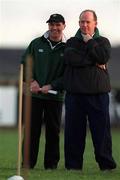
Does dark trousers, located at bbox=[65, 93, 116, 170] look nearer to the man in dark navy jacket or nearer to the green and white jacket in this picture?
the man in dark navy jacket

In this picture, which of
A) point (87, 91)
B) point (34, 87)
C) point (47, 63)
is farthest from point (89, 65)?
point (34, 87)

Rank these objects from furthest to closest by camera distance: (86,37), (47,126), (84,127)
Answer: (47,126), (84,127), (86,37)

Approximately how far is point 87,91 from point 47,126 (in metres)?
0.95

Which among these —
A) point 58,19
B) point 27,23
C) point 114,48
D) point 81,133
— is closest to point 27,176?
point 81,133

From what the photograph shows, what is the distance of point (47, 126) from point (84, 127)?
0.59 meters

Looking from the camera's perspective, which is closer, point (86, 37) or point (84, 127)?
point (86, 37)

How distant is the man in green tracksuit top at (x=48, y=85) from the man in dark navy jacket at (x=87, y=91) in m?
0.24

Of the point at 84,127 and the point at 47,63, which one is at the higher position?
the point at 47,63

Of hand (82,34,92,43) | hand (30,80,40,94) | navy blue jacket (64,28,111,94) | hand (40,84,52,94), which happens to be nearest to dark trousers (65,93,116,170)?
navy blue jacket (64,28,111,94)

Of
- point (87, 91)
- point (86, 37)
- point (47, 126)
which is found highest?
point (86, 37)

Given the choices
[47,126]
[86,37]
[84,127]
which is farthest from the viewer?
[47,126]

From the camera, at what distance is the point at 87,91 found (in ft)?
43.1

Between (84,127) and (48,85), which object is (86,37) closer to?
(48,85)

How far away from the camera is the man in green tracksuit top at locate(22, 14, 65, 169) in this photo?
44.3ft
